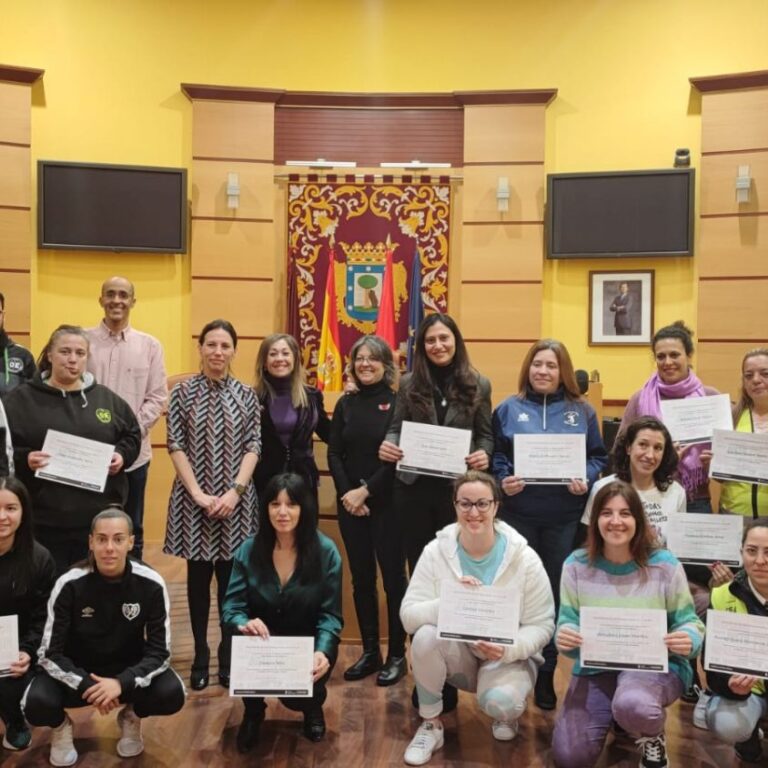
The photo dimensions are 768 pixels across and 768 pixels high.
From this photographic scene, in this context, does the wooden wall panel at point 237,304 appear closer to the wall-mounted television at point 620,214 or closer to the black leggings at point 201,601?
the wall-mounted television at point 620,214

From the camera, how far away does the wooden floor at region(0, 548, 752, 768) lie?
2934 mm

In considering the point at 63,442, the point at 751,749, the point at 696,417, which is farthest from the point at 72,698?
the point at 696,417

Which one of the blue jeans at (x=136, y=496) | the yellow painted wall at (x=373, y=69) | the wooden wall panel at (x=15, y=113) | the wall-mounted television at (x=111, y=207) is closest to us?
the blue jeans at (x=136, y=496)

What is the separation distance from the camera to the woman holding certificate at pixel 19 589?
9.66 ft

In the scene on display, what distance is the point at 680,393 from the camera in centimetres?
368

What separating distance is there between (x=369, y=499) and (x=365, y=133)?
458 cm

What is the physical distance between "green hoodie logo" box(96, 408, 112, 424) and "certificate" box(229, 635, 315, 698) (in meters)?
1.15

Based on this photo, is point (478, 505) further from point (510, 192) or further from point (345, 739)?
point (510, 192)

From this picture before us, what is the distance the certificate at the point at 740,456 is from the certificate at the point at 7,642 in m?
2.77

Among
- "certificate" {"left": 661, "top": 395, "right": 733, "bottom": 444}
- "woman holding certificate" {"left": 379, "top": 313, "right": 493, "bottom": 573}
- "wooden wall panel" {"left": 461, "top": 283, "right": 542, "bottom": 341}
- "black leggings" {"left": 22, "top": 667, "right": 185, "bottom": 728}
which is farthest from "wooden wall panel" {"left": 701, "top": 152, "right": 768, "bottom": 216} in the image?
"black leggings" {"left": 22, "top": 667, "right": 185, "bottom": 728}

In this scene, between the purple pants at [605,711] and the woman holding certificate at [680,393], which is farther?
the woman holding certificate at [680,393]

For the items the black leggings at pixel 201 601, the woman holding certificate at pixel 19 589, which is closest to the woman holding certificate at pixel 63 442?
the woman holding certificate at pixel 19 589

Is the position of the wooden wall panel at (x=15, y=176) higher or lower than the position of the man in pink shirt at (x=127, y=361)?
higher

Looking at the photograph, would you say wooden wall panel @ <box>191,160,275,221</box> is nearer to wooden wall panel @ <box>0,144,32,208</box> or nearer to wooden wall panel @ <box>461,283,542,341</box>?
wooden wall panel @ <box>0,144,32,208</box>
